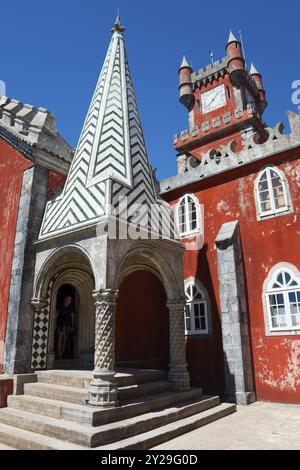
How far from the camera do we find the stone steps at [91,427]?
5.57 meters

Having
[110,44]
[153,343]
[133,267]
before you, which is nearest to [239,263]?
[133,267]

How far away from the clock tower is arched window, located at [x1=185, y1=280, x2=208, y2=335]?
13.4 m

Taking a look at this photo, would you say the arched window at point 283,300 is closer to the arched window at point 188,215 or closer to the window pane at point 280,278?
the window pane at point 280,278

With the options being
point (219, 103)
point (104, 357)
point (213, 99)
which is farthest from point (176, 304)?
point (213, 99)

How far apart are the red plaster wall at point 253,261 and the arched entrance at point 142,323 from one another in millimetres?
1409

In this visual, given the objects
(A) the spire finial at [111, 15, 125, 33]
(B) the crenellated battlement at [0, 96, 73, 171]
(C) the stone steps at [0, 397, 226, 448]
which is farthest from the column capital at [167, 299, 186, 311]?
(A) the spire finial at [111, 15, 125, 33]

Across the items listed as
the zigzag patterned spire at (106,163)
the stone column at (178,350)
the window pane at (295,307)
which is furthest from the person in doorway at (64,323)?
the window pane at (295,307)

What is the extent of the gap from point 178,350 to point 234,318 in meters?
2.35

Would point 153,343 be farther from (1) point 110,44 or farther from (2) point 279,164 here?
(1) point 110,44

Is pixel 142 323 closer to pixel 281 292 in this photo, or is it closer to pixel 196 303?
pixel 196 303

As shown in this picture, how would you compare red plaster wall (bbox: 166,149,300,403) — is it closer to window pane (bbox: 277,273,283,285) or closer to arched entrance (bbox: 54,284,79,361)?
window pane (bbox: 277,273,283,285)

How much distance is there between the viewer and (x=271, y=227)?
10961 mm

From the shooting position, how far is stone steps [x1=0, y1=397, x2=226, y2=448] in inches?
219

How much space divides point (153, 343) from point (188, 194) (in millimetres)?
6058
